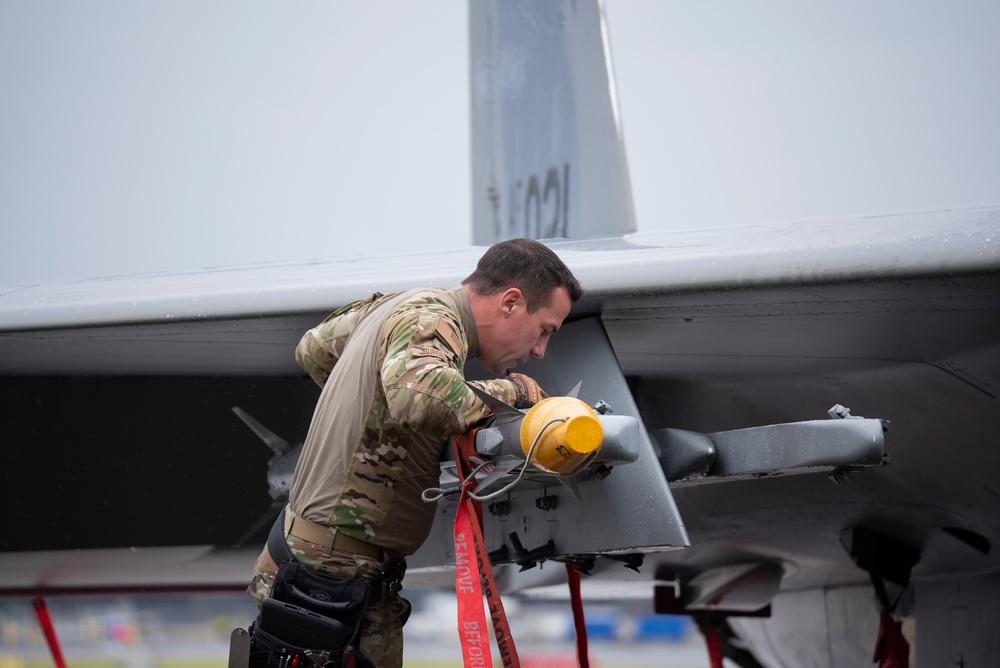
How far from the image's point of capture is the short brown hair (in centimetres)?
225

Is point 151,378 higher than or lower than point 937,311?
lower

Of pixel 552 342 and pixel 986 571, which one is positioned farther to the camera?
pixel 986 571

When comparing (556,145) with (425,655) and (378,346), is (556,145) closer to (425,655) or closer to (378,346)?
(378,346)

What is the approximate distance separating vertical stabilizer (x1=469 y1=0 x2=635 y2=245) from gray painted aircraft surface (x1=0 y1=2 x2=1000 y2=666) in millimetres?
54

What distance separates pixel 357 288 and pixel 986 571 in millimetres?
2533

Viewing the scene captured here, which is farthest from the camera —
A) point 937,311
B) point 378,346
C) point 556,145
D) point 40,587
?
point 556,145

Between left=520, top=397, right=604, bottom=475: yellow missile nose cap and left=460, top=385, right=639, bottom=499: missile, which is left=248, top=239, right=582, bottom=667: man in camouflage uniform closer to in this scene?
left=460, top=385, right=639, bottom=499: missile

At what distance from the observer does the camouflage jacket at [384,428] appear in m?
2.05

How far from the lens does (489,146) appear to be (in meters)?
6.29

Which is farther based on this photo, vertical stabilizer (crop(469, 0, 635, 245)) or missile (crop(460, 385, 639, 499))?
vertical stabilizer (crop(469, 0, 635, 245))

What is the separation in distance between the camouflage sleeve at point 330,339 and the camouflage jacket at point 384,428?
26 mm

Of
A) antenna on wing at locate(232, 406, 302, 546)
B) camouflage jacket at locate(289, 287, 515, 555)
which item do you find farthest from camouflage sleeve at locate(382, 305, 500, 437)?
antenna on wing at locate(232, 406, 302, 546)

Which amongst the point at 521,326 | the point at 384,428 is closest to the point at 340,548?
the point at 384,428

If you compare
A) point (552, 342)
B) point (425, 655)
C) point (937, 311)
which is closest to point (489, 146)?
point (552, 342)
